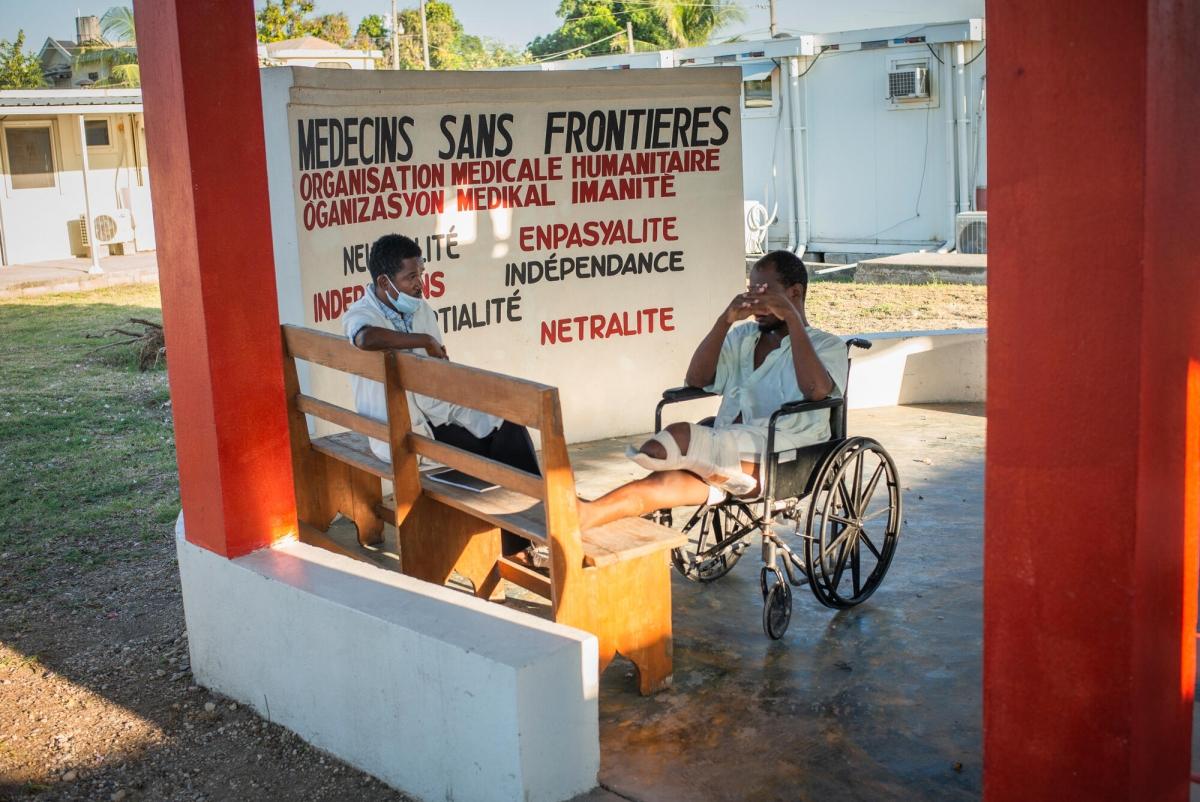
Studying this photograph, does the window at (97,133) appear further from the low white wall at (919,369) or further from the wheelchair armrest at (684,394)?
the wheelchair armrest at (684,394)

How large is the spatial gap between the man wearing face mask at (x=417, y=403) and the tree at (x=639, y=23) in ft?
115

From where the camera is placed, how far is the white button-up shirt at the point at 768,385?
4980 mm

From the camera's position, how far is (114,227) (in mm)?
21250

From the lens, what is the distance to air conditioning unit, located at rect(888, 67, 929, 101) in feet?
56.0

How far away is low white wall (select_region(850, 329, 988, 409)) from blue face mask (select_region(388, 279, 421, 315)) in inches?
159

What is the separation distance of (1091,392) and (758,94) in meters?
17.0

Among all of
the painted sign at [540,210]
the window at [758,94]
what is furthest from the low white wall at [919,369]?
the window at [758,94]

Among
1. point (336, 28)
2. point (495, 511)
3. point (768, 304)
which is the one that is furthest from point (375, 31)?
point (495, 511)

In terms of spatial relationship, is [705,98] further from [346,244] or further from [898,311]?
[898,311]

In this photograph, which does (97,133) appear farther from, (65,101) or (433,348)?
(433,348)

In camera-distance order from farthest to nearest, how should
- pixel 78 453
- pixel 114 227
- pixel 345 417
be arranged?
pixel 114 227, pixel 78 453, pixel 345 417

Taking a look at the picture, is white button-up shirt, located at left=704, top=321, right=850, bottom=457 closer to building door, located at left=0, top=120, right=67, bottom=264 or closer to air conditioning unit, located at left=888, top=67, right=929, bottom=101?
air conditioning unit, located at left=888, top=67, right=929, bottom=101

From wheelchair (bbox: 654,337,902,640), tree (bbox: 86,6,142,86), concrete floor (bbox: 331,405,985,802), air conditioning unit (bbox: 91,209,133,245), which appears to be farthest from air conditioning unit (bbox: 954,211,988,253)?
tree (bbox: 86,6,142,86)

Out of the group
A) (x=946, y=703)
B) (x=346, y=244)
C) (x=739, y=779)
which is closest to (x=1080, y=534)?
(x=739, y=779)
